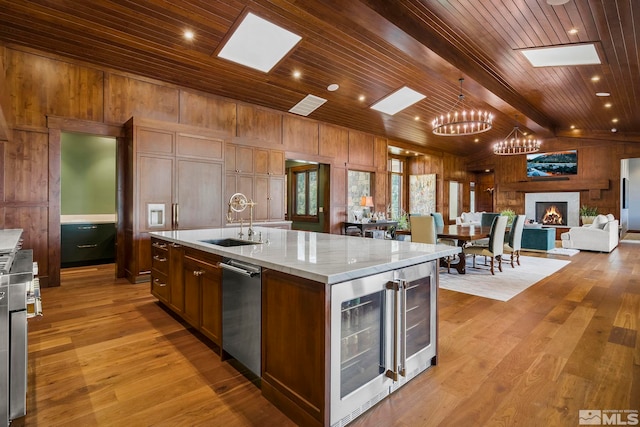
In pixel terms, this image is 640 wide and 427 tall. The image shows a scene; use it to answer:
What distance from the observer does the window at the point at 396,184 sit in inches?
467

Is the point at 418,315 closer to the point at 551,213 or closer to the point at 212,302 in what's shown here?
the point at 212,302

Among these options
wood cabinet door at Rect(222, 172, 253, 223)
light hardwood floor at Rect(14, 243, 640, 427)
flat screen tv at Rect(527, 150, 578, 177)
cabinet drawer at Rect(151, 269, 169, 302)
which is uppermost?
flat screen tv at Rect(527, 150, 578, 177)

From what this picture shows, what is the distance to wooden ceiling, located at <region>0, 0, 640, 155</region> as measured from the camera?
3.87m

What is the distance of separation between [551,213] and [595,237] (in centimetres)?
419

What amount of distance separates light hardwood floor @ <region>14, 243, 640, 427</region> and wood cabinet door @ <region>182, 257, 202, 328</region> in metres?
0.21

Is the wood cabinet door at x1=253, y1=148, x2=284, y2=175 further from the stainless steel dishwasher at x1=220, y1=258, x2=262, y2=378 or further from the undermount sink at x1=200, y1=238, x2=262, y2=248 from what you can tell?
the stainless steel dishwasher at x1=220, y1=258, x2=262, y2=378

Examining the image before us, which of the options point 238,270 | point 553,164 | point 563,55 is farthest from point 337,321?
point 553,164

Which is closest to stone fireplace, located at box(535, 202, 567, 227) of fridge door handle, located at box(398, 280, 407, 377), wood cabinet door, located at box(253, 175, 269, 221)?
wood cabinet door, located at box(253, 175, 269, 221)

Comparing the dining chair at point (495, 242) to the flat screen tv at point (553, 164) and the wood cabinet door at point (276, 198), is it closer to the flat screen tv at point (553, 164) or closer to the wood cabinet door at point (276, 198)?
the wood cabinet door at point (276, 198)

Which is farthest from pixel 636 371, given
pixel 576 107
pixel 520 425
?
pixel 576 107

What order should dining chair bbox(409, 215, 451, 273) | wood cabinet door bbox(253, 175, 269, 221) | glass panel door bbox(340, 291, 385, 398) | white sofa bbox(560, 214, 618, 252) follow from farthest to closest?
white sofa bbox(560, 214, 618, 252)
wood cabinet door bbox(253, 175, 269, 221)
dining chair bbox(409, 215, 451, 273)
glass panel door bbox(340, 291, 385, 398)

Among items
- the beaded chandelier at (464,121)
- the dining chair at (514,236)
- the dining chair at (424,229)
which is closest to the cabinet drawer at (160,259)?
the dining chair at (424,229)

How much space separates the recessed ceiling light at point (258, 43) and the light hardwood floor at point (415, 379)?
3687mm

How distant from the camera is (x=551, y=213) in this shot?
1210 centimetres
